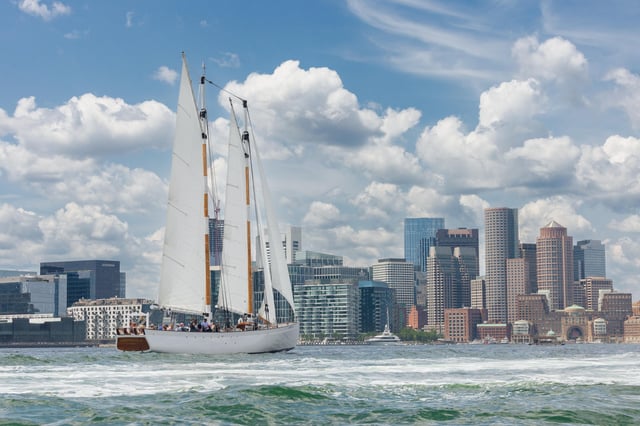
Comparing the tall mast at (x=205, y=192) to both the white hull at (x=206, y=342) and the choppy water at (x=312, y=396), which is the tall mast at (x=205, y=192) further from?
the choppy water at (x=312, y=396)

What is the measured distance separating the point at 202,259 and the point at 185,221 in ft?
14.7

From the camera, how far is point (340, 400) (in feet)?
164

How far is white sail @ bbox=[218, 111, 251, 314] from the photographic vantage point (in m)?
108

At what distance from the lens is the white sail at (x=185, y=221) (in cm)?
10444

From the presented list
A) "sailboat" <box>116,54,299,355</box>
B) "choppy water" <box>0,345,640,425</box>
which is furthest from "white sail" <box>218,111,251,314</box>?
"choppy water" <box>0,345,640,425</box>

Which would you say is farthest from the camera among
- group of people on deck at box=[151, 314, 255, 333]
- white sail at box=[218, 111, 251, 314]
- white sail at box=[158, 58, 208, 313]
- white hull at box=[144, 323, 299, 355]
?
white sail at box=[218, 111, 251, 314]

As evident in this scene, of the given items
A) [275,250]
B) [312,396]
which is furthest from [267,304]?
[312,396]

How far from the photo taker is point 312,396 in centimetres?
5147

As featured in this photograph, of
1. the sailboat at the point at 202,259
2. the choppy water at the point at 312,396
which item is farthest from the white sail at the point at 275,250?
the choppy water at the point at 312,396

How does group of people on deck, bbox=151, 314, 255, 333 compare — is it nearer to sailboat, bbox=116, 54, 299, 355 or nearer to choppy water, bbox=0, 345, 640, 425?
sailboat, bbox=116, 54, 299, 355

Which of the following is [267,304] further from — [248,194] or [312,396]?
[312,396]

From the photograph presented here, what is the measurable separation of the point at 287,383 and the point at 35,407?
15.9m

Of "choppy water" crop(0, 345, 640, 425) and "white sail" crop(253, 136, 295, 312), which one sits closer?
"choppy water" crop(0, 345, 640, 425)

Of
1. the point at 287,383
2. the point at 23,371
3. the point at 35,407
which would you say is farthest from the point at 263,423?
the point at 23,371
